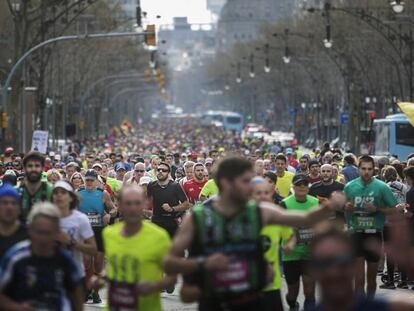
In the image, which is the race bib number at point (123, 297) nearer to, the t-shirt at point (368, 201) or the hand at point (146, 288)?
the hand at point (146, 288)

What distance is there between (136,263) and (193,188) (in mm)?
12450

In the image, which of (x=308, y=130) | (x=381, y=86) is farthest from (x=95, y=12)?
(x=308, y=130)

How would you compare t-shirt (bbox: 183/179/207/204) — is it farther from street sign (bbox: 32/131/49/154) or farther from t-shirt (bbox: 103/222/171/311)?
street sign (bbox: 32/131/49/154)

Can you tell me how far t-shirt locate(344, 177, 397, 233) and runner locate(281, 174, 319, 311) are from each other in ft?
3.56

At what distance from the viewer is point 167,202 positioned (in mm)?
19141

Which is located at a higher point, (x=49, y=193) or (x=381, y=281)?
(x=49, y=193)

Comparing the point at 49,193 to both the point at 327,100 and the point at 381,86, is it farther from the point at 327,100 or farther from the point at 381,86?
the point at 327,100

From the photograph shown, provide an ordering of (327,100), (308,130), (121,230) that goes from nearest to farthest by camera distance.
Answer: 1. (121,230)
2. (327,100)
3. (308,130)

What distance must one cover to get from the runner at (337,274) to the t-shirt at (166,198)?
11.9 m

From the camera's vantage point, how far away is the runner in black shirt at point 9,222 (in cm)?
1051

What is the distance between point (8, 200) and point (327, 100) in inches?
3697

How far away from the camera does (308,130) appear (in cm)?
11375

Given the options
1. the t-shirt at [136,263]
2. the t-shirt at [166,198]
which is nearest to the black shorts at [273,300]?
the t-shirt at [136,263]

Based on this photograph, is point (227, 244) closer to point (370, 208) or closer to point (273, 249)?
point (273, 249)
